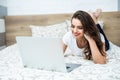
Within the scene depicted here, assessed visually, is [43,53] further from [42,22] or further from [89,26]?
[42,22]

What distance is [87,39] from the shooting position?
1.60 m

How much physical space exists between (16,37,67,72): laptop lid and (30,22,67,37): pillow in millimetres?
1370

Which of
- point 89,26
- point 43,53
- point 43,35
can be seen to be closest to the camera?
point 43,53

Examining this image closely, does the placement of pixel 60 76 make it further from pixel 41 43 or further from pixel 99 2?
pixel 99 2

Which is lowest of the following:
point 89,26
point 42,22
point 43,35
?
point 43,35

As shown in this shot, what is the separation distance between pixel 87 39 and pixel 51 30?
3.78 feet

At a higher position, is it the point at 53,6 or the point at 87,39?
the point at 53,6

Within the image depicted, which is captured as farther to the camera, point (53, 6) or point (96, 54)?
point (53, 6)

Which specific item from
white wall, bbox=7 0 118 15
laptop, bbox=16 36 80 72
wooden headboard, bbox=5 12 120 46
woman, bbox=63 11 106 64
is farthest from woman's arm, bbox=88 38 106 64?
white wall, bbox=7 0 118 15

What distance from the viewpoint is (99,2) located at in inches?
111

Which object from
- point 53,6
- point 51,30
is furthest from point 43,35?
point 53,6

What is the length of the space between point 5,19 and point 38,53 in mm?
2142

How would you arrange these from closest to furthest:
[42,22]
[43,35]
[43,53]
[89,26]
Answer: [43,53]
[89,26]
[43,35]
[42,22]

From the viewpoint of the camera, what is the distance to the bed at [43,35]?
1.11 meters
